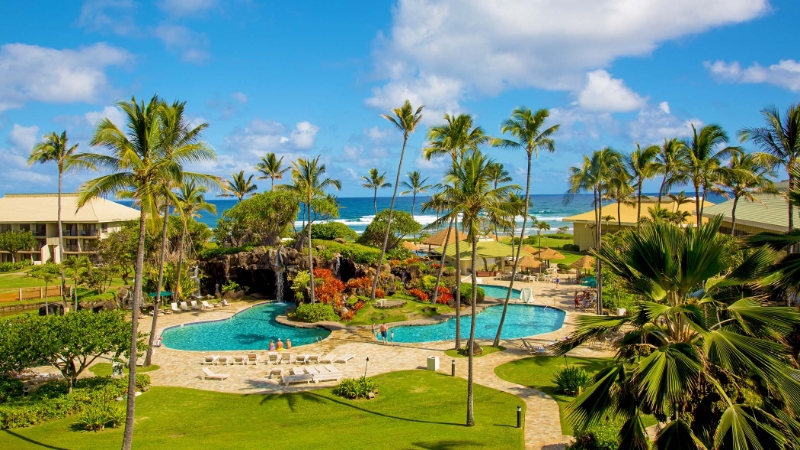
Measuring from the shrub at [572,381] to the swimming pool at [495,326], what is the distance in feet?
32.6

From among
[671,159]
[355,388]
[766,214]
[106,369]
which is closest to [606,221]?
[766,214]

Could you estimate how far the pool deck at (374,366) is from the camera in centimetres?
1697

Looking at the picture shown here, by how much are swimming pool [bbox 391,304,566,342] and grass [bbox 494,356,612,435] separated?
613 centimetres

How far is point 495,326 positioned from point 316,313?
11.2m

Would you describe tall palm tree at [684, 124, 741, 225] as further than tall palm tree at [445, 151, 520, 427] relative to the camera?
Yes

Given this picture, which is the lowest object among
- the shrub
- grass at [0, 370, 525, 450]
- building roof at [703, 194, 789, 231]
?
grass at [0, 370, 525, 450]

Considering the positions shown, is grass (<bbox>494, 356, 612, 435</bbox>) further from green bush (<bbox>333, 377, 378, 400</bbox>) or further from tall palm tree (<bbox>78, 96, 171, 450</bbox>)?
tall palm tree (<bbox>78, 96, 171, 450</bbox>)

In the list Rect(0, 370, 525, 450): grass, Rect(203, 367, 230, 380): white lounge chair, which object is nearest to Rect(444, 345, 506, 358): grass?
Rect(0, 370, 525, 450): grass

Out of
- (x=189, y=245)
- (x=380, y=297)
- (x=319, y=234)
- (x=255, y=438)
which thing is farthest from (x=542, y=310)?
(x=189, y=245)

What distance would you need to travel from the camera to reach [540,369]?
72.8 ft

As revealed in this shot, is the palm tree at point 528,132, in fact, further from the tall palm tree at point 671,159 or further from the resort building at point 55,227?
the resort building at point 55,227

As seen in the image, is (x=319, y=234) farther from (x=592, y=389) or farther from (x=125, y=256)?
(x=592, y=389)

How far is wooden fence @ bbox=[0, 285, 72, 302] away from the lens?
35606mm

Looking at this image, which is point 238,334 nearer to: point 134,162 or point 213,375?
point 213,375
